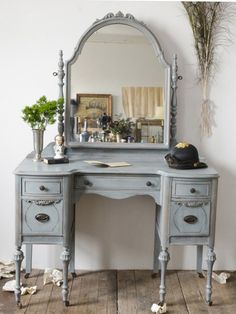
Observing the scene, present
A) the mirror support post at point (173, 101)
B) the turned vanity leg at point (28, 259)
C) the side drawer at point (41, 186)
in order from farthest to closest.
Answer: the turned vanity leg at point (28, 259)
the mirror support post at point (173, 101)
the side drawer at point (41, 186)

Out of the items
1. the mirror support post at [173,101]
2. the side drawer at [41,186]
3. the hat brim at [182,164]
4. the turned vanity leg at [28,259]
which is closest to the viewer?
the side drawer at [41,186]

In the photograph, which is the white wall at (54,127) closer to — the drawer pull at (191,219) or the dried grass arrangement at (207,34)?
the dried grass arrangement at (207,34)

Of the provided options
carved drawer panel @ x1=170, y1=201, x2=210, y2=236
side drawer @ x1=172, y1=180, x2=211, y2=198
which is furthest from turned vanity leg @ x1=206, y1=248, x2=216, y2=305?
side drawer @ x1=172, y1=180, x2=211, y2=198

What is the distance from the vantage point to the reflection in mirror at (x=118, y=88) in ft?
9.20

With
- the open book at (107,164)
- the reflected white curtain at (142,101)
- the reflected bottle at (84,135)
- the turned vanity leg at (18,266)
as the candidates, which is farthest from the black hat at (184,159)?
the turned vanity leg at (18,266)

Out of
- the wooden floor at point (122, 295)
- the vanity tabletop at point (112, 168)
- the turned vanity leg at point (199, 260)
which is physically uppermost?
the vanity tabletop at point (112, 168)

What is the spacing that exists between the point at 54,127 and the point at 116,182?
69cm

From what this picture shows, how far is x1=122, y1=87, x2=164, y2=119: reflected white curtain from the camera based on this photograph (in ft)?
9.28

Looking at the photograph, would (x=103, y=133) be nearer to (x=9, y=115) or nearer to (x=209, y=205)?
(x=9, y=115)

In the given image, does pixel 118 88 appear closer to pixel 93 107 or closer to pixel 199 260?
pixel 93 107

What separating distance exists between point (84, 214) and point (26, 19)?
136 centimetres

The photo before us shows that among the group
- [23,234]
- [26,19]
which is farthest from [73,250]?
[26,19]

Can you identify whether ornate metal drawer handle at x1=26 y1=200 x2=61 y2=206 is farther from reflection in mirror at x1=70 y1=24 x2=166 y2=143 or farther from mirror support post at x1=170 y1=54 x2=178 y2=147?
mirror support post at x1=170 y1=54 x2=178 y2=147

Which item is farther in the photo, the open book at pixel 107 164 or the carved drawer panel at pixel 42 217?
the open book at pixel 107 164
